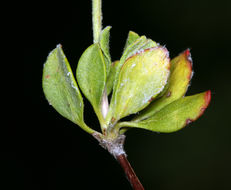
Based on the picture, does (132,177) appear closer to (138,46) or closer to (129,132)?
(138,46)

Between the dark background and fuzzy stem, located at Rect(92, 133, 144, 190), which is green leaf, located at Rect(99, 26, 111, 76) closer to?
fuzzy stem, located at Rect(92, 133, 144, 190)

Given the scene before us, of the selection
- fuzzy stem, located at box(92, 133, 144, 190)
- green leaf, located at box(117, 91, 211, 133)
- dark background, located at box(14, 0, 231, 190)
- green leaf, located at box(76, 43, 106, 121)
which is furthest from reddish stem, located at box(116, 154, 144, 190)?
dark background, located at box(14, 0, 231, 190)

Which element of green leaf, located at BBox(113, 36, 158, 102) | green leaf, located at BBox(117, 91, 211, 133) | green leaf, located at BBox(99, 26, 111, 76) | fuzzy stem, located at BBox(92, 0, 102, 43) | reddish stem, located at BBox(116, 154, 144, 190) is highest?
fuzzy stem, located at BBox(92, 0, 102, 43)

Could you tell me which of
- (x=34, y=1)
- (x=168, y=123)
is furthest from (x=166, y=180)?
(x=168, y=123)

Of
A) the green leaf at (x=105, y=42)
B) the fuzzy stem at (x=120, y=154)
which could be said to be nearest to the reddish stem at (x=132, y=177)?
the fuzzy stem at (x=120, y=154)

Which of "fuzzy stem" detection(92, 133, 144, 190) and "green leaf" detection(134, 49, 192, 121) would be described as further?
"green leaf" detection(134, 49, 192, 121)

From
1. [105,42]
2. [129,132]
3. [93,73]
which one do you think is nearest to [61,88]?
[93,73]

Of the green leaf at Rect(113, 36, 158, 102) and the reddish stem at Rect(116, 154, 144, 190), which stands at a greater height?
the green leaf at Rect(113, 36, 158, 102)
